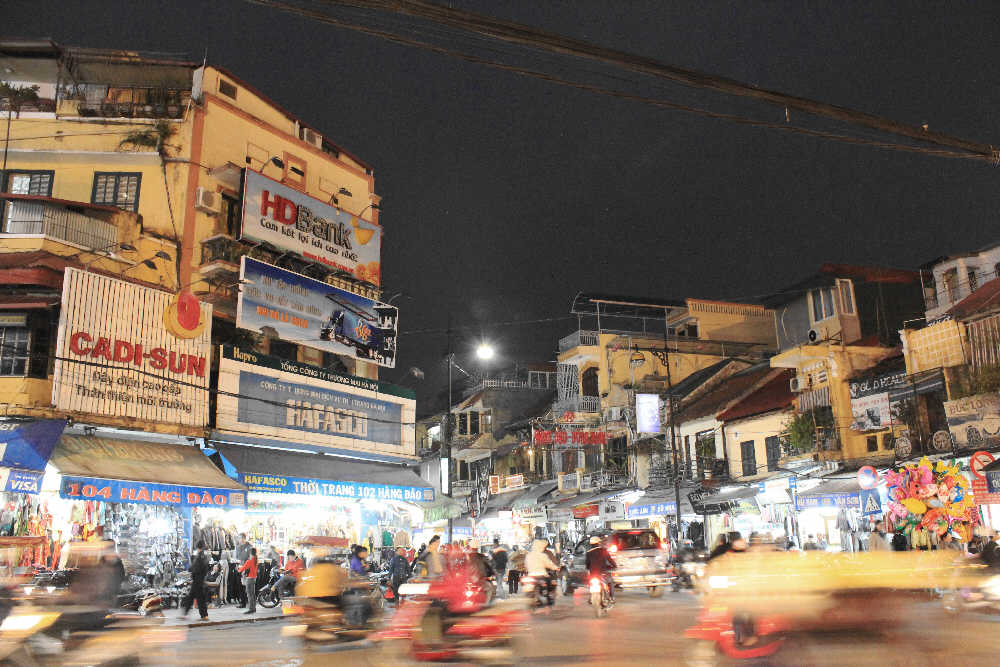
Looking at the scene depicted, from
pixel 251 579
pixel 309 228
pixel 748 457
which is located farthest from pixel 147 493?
pixel 748 457

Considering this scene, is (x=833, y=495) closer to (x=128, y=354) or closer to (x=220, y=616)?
(x=220, y=616)

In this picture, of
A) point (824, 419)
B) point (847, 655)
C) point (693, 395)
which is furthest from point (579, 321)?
point (847, 655)

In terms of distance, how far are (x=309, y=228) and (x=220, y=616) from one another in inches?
536

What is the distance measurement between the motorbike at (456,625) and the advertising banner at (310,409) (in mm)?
16435

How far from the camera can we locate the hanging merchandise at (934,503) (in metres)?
21.3

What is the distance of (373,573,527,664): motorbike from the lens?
9.80m

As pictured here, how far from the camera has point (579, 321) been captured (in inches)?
1941

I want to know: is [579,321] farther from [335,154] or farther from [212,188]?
[212,188]

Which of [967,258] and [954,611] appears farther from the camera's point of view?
[967,258]

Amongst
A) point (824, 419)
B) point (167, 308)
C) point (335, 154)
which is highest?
point (335, 154)

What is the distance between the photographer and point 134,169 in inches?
1024

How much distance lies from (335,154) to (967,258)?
24208mm

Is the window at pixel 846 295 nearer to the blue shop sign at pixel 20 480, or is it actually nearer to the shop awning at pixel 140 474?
the shop awning at pixel 140 474

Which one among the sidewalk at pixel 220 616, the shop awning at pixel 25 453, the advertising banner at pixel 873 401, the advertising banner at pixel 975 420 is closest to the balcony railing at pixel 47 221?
the shop awning at pixel 25 453
